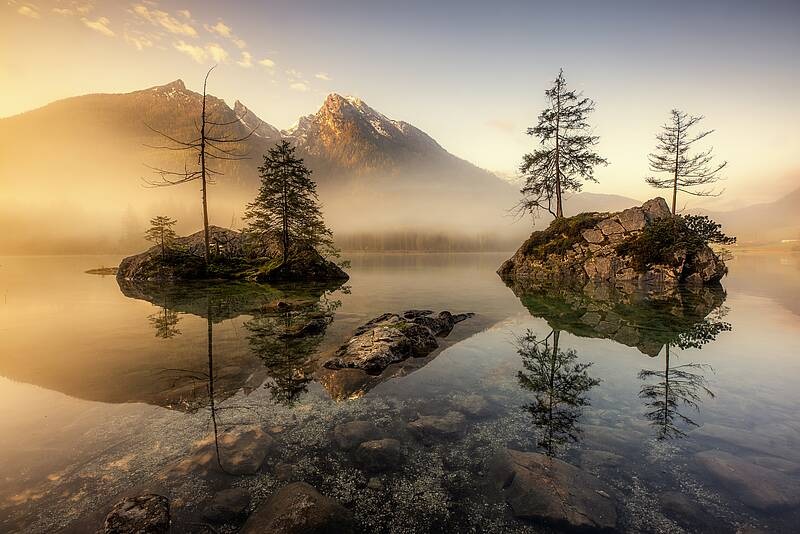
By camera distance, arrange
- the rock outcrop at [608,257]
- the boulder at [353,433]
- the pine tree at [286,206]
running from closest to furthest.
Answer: the boulder at [353,433], the rock outcrop at [608,257], the pine tree at [286,206]

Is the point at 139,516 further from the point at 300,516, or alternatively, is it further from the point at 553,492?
the point at 553,492

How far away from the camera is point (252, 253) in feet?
126

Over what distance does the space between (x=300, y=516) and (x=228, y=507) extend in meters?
1.08

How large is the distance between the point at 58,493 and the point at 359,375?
227 inches

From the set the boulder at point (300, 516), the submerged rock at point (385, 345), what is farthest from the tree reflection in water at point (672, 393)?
the submerged rock at point (385, 345)

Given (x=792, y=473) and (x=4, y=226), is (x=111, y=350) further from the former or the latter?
(x=4, y=226)

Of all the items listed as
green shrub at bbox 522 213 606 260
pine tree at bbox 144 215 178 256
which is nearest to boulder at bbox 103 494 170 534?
pine tree at bbox 144 215 178 256

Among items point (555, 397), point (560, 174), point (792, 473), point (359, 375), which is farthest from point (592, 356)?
point (560, 174)

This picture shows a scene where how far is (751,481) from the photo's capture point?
466 centimetres

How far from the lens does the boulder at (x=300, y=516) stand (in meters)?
3.67

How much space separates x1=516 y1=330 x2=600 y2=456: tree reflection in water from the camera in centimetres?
A: 608

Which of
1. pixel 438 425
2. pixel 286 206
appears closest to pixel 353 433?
pixel 438 425

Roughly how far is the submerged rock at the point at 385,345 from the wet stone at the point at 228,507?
16.8ft

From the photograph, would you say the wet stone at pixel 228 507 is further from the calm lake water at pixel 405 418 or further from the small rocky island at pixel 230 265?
the small rocky island at pixel 230 265
